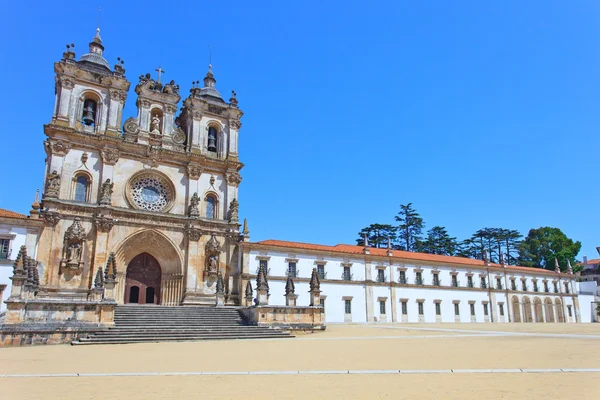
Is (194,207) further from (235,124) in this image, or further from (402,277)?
(402,277)

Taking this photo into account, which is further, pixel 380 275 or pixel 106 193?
pixel 380 275

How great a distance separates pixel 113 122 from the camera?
2972cm

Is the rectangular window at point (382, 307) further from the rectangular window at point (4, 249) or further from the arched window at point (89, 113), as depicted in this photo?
the rectangular window at point (4, 249)

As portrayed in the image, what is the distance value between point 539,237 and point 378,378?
72153mm

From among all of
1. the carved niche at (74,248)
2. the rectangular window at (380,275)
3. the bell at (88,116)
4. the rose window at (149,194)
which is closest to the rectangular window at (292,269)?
the rectangular window at (380,275)

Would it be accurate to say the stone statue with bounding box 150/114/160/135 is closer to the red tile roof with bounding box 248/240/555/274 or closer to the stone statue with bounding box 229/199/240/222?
the stone statue with bounding box 229/199/240/222

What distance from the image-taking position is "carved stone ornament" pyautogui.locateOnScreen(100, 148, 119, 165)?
28.7m

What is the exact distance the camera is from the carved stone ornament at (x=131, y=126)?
99.9 ft

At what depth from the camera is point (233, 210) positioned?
3219 centimetres

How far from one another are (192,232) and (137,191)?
15.7 ft

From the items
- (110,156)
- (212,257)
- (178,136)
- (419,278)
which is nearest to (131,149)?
A: (110,156)

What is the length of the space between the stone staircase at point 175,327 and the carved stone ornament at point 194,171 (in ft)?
33.2

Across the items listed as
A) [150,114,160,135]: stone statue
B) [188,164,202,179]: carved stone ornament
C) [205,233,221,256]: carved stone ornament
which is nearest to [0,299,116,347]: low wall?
[205,233,221,256]: carved stone ornament

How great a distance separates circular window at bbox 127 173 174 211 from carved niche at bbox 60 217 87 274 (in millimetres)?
4029
